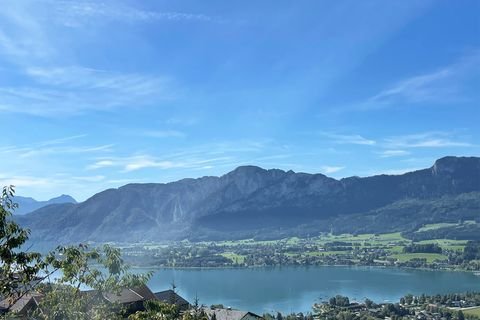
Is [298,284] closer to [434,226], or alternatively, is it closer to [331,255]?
[331,255]

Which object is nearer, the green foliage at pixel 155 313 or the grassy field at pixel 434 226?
the green foliage at pixel 155 313

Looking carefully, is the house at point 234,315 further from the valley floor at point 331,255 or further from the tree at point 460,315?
the valley floor at point 331,255

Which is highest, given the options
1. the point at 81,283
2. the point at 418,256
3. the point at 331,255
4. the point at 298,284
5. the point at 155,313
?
the point at 81,283

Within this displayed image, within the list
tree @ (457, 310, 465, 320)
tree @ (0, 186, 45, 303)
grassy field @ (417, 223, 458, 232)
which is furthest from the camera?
grassy field @ (417, 223, 458, 232)

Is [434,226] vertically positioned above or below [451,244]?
above

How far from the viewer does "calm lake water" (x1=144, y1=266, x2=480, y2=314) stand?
71375 millimetres

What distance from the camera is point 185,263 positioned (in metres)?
125

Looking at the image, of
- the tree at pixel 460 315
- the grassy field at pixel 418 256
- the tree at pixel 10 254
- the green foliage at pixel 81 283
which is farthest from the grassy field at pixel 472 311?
the tree at pixel 10 254

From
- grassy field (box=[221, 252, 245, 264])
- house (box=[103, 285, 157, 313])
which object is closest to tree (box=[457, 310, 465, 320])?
house (box=[103, 285, 157, 313])

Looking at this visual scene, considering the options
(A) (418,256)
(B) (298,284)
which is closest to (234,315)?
(B) (298,284)

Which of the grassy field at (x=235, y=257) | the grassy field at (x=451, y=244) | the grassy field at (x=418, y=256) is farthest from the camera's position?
the grassy field at (x=451, y=244)

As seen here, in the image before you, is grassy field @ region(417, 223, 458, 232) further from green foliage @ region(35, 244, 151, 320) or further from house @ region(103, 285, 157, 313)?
green foliage @ region(35, 244, 151, 320)

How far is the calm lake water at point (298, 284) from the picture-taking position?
7138cm

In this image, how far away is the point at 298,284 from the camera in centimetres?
8931
